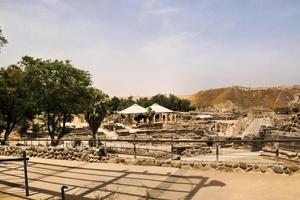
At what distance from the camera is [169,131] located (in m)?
47.2

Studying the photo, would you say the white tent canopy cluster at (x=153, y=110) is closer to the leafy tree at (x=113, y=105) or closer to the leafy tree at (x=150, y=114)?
the leafy tree at (x=150, y=114)

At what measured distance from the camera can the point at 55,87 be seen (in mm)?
32562

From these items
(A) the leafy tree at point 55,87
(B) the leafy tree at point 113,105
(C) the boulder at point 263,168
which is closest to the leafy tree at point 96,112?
(B) the leafy tree at point 113,105

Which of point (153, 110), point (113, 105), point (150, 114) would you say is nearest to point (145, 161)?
point (113, 105)

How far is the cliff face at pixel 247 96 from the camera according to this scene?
165 meters

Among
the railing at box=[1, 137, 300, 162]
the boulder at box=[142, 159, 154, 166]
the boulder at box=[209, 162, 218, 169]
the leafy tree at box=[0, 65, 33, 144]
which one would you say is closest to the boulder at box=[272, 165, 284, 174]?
the railing at box=[1, 137, 300, 162]

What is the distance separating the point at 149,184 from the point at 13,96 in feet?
83.2

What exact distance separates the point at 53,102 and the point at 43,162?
18815 mm

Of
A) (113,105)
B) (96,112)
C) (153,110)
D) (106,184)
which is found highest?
(113,105)

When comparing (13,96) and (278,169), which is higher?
(13,96)

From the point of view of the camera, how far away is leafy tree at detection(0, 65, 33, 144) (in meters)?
31.7

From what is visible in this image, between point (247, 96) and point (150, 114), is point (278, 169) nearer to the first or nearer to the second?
point (150, 114)

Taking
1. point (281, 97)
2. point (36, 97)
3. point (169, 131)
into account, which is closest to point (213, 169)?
point (36, 97)

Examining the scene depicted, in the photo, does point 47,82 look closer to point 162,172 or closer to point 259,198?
point 162,172
